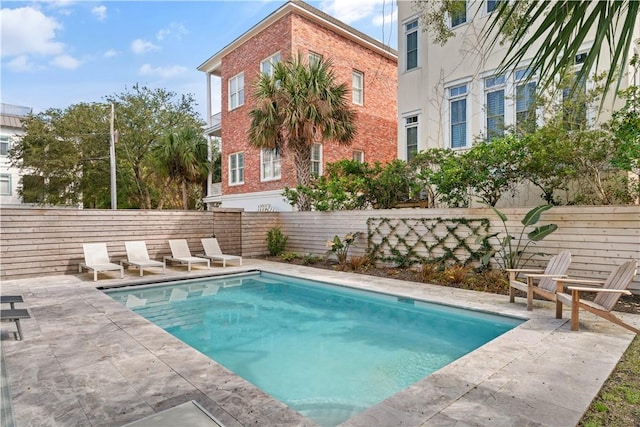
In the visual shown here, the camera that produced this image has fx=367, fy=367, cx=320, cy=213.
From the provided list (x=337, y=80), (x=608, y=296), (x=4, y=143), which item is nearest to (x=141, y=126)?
(x=4, y=143)

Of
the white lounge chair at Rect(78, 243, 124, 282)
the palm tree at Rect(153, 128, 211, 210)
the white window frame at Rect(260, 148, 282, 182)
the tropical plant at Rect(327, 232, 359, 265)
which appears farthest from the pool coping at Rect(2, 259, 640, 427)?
the palm tree at Rect(153, 128, 211, 210)

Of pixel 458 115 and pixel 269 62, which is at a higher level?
pixel 269 62

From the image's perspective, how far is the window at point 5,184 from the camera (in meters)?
29.1

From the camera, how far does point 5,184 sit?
95.9 feet

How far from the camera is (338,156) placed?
57.4 feet

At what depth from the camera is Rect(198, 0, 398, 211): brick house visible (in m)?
16.6

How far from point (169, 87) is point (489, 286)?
92.1 ft

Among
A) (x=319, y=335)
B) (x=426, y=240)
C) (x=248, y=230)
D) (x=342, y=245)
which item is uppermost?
(x=248, y=230)

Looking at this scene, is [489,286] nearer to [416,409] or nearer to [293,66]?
[416,409]

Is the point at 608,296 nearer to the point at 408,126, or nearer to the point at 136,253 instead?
the point at 408,126

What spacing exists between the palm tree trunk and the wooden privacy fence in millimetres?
511

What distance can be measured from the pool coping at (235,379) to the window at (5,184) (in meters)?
30.9

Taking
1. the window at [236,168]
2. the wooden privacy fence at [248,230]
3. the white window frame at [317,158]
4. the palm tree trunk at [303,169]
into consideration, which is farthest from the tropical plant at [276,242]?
the window at [236,168]

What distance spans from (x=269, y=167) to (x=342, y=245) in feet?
24.5
